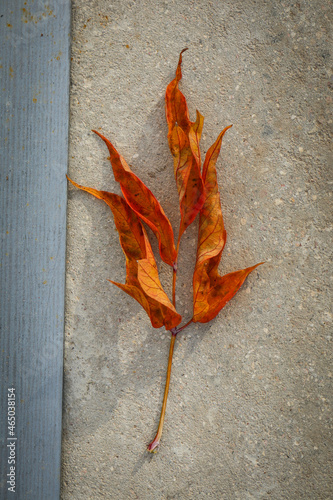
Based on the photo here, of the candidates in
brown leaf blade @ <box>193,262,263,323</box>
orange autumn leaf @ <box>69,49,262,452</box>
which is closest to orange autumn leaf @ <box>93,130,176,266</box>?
orange autumn leaf @ <box>69,49,262,452</box>

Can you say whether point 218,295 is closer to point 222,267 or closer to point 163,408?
point 222,267

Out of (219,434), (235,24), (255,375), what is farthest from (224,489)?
(235,24)

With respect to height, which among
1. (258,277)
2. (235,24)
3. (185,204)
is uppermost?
(235,24)

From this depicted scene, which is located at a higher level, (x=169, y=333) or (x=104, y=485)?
(x=169, y=333)

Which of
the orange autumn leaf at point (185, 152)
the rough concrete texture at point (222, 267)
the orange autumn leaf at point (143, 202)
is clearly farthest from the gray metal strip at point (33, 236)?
the orange autumn leaf at point (185, 152)

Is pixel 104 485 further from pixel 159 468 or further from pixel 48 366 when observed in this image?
pixel 48 366

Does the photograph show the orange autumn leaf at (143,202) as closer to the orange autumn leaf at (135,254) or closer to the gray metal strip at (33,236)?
the orange autumn leaf at (135,254)
